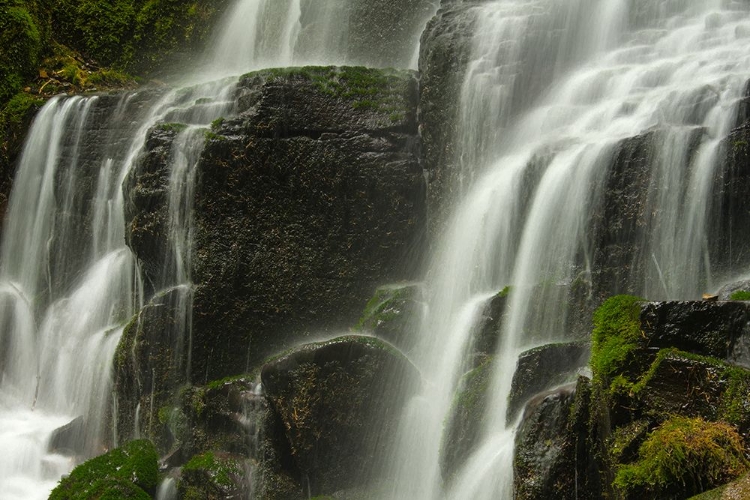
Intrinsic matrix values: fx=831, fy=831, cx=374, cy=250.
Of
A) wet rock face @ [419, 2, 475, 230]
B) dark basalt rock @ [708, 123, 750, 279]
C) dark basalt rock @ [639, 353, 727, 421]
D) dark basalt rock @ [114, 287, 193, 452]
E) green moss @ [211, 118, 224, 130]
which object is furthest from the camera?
wet rock face @ [419, 2, 475, 230]

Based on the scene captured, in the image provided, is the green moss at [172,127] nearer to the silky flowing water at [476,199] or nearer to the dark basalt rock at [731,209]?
the silky flowing water at [476,199]

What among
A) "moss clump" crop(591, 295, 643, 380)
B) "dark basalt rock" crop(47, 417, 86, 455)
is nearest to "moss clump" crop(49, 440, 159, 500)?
"dark basalt rock" crop(47, 417, 86, 455)

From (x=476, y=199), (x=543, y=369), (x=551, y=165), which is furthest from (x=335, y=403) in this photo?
(x=551, y=165)

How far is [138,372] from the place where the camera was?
1313 centimetres

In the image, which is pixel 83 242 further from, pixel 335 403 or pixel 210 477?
pixel 335 403

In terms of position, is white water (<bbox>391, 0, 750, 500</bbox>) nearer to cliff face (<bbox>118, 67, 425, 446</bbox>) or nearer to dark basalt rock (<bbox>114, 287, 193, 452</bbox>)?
cliff face (<bbox>118, 67, 425, 446</bbox>)

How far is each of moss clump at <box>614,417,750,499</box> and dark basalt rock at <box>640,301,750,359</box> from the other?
0.65m

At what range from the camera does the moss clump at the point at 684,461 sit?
584 centimetres

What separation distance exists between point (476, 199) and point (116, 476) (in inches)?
254

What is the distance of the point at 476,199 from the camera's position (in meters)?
12.6

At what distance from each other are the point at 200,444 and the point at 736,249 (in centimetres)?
777

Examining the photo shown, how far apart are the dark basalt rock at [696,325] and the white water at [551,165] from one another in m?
2.36

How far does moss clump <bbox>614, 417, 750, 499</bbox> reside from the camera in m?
5.84

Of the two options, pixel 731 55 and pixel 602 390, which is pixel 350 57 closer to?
pixel 731 55
